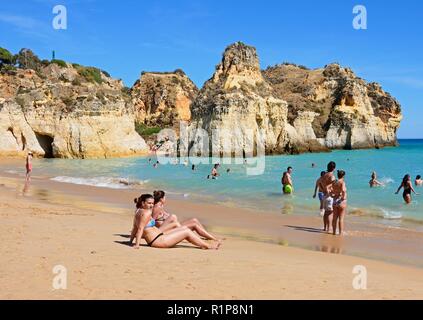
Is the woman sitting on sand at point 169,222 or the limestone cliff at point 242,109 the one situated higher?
the limestone cliff at point 242,109

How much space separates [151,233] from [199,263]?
1434 mm

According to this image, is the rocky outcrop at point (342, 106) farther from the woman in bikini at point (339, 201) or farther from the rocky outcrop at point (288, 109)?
the woman in bikini at point (339, 201)

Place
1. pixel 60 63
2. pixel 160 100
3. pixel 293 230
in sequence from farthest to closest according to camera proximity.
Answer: pixel 160 100 < pixel 60 63 < pixel 293 230

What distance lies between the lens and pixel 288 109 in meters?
68.9

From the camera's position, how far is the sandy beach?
14.9 feet

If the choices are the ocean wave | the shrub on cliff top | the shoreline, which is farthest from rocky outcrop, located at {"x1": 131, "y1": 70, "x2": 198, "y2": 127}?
the shoreline

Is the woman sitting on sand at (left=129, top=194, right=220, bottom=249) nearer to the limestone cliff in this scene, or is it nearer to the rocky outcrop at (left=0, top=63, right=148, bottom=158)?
the rocky outcrop at (left=0, top=63, right=148, bottom=158)

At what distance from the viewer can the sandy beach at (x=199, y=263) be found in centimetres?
453

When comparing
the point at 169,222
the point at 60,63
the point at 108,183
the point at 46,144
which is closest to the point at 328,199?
the point at 169,222

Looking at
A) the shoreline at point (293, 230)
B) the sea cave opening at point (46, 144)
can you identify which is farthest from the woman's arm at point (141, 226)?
the sea cave opening at point (46, 144)

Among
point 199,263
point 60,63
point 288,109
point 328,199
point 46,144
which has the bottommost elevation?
point 199,263

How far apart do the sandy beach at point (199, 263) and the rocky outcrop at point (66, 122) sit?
3416 centimetres

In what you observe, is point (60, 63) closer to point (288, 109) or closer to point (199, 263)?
point (288, 109)
